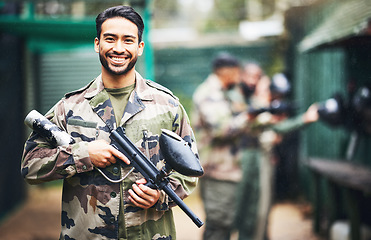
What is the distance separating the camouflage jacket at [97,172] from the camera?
6.91ft

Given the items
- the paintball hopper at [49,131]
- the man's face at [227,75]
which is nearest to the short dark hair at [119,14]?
the paintball hopper at [49,131]

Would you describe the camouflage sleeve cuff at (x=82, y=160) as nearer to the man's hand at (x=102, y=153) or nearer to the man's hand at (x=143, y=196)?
the man's hand at (x=102, y=153)

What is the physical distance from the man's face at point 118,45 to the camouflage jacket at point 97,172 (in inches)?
6.3

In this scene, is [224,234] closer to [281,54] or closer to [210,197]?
[210,197]

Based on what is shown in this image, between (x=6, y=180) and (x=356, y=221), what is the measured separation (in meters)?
4.84

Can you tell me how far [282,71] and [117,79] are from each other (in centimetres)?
598

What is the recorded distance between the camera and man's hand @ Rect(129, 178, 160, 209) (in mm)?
2074

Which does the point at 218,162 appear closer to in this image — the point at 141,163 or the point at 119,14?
the point at 141,163

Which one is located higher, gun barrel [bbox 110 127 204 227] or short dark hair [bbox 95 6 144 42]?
short dark hair [bbox 95 6 144 42]

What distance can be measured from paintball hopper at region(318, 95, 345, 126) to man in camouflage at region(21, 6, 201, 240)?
2540mm

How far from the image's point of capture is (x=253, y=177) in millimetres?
4832

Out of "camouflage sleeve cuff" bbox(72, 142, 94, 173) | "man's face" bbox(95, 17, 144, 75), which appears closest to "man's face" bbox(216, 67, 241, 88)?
"man's face" bbox(95, 17, 144, 75)

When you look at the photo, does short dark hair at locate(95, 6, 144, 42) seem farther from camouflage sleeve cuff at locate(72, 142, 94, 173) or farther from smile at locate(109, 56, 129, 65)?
camouflage sleeve cuff at locate(72, 142, 94, 173)

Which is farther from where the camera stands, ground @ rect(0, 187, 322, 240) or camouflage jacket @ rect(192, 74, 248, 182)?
ground @ rect(0, 187, 322, 240)
